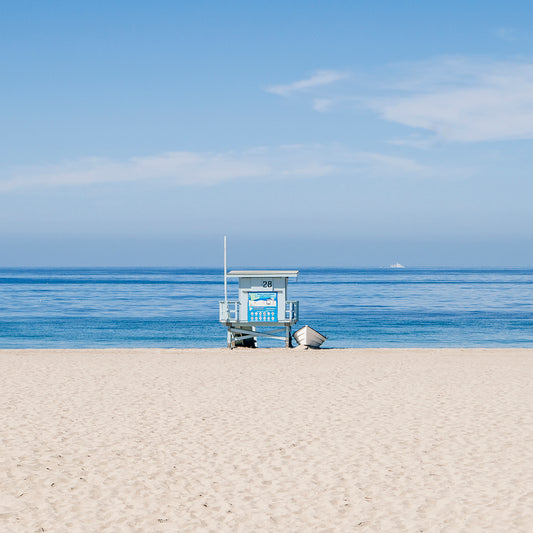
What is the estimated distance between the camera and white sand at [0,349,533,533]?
7.11 metres

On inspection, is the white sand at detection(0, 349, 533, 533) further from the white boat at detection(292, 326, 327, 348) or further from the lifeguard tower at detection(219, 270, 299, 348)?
the white boat at detection(292, 326, 327, 348)

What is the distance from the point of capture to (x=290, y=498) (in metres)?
7.64

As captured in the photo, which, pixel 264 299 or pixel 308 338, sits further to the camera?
pixel 308 338

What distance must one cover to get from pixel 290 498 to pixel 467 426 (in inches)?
192

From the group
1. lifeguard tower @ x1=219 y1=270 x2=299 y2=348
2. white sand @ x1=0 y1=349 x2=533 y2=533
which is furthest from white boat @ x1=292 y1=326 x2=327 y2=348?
white sand @ x1=0 y1=349 x2=533 y2=533

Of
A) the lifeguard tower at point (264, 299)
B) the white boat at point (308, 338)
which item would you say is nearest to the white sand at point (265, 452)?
the lifeguard tower at point (264, 299)

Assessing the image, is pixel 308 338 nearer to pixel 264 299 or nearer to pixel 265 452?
pixel 264 299

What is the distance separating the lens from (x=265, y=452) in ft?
31.4

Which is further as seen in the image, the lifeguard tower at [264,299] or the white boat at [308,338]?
the white boat at [308,338]

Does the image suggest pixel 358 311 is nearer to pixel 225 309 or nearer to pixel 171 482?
pixel 225 309

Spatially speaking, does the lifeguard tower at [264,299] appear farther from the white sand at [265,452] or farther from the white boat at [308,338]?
the white sand at [265,452]

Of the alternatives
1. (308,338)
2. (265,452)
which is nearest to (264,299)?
(308,338)

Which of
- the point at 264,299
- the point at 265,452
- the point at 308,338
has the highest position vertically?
the point at 264,299

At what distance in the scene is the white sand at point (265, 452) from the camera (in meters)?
7.11
